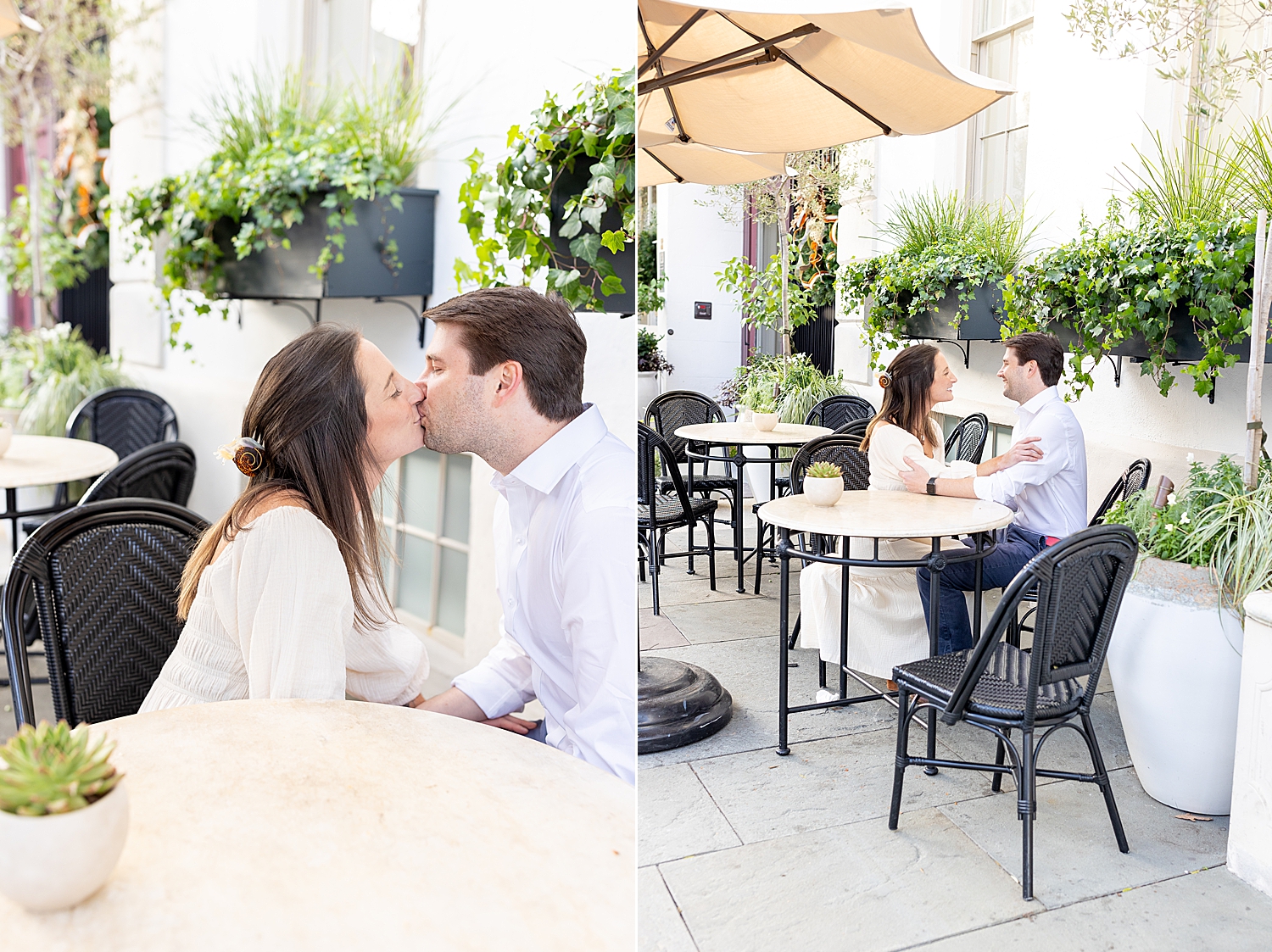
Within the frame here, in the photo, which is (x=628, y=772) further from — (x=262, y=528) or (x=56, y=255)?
(x=56, y=255)

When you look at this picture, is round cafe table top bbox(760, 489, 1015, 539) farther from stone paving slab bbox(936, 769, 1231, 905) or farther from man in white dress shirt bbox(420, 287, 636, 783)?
stone paving slab bbox(936, 769, 1231, 905)

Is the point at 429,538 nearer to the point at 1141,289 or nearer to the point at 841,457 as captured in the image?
the point at 841,457

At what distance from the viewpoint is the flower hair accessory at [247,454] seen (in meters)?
1.28

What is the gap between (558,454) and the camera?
1452mm

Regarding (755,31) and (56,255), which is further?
(56,255)

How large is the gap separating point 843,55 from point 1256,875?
5.23 ft

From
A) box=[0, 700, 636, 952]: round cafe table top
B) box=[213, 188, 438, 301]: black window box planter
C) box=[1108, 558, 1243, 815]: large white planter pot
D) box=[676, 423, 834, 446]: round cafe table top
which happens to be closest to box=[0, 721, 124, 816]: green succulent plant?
box=[0, 700, 636, 952]: round cafe table top

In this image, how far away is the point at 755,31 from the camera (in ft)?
5.04

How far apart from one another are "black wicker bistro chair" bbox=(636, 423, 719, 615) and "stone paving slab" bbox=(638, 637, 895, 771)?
19cm

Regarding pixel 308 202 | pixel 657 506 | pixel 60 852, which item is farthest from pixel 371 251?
pixel 60 852

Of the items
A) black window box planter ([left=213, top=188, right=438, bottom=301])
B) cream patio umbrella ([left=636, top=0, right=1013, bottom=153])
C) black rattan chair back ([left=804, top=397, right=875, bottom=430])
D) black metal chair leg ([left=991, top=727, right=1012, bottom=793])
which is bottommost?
black metal chair leg ([left=991, top=727, right=1012, bottom=793])

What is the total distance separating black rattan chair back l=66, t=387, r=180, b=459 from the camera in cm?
366

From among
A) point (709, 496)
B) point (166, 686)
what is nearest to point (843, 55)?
point (709, 496)

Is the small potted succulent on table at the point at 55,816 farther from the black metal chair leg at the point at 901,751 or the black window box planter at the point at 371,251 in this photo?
the black window box planter at the point at 371,251
